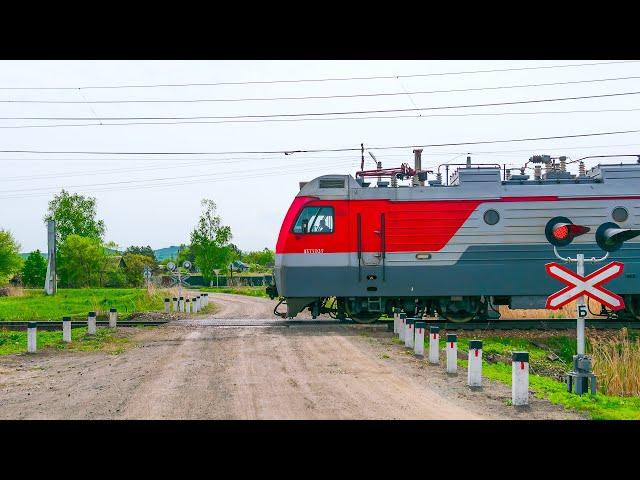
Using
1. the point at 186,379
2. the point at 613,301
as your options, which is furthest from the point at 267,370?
the point at 613,301

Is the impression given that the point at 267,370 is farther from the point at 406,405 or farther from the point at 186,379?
the point at 406,405

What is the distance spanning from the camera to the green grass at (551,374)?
30.3 feet

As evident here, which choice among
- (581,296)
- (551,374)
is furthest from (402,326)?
(581,296)

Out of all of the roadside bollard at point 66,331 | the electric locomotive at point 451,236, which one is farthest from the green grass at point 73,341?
the electric locomotive at point 451,236

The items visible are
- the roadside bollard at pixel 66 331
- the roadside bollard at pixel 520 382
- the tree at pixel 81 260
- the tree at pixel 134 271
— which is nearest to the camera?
the roadside bollard at pixel 520 382

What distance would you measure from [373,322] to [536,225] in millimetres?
5821

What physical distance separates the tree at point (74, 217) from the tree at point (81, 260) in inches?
498

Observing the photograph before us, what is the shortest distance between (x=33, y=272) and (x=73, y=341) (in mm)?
69028

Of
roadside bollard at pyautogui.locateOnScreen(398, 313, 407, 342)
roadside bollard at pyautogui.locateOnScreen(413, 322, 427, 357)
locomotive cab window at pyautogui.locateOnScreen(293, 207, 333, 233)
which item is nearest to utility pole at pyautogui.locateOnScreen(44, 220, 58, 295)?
locomotive cab window at pyautogui.locateOnScreen(293, 207, 333, 233)

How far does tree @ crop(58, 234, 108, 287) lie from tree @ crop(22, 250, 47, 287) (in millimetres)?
8498

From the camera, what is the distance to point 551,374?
14.3 meters

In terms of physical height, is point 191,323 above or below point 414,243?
below

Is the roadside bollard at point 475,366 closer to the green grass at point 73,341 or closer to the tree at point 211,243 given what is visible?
the green grass at point 73,341

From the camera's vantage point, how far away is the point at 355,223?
65.0 feet
